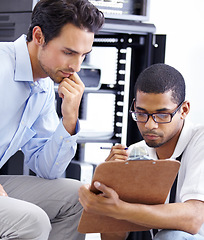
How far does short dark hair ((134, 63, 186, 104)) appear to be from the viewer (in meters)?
1.79

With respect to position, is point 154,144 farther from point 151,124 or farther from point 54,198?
point 54,198

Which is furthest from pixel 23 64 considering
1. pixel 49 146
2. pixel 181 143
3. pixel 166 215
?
pixel 166 215

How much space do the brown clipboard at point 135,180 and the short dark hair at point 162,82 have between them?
37 cm

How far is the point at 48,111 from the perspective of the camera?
2105 mm

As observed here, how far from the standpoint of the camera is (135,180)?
1.51 metres

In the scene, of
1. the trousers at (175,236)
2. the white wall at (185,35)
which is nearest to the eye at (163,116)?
the trousers at (175,236)

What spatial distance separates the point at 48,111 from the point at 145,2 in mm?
830

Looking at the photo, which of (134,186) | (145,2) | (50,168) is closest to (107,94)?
(145,2)

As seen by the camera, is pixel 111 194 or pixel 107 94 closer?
pixel 111 194

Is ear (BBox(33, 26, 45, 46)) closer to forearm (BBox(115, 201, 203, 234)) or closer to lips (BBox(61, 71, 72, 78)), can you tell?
lips (BBox(61, 71, 72, 78))

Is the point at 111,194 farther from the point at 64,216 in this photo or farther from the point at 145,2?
the point at 145,2

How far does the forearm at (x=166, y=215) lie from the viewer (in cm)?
153

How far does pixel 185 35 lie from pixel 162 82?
145cm

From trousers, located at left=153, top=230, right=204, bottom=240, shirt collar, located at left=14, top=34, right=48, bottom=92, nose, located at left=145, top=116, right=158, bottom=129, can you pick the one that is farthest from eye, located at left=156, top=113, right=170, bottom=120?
shirt collar, located at left=14, top=34, right=48, bottom=92
